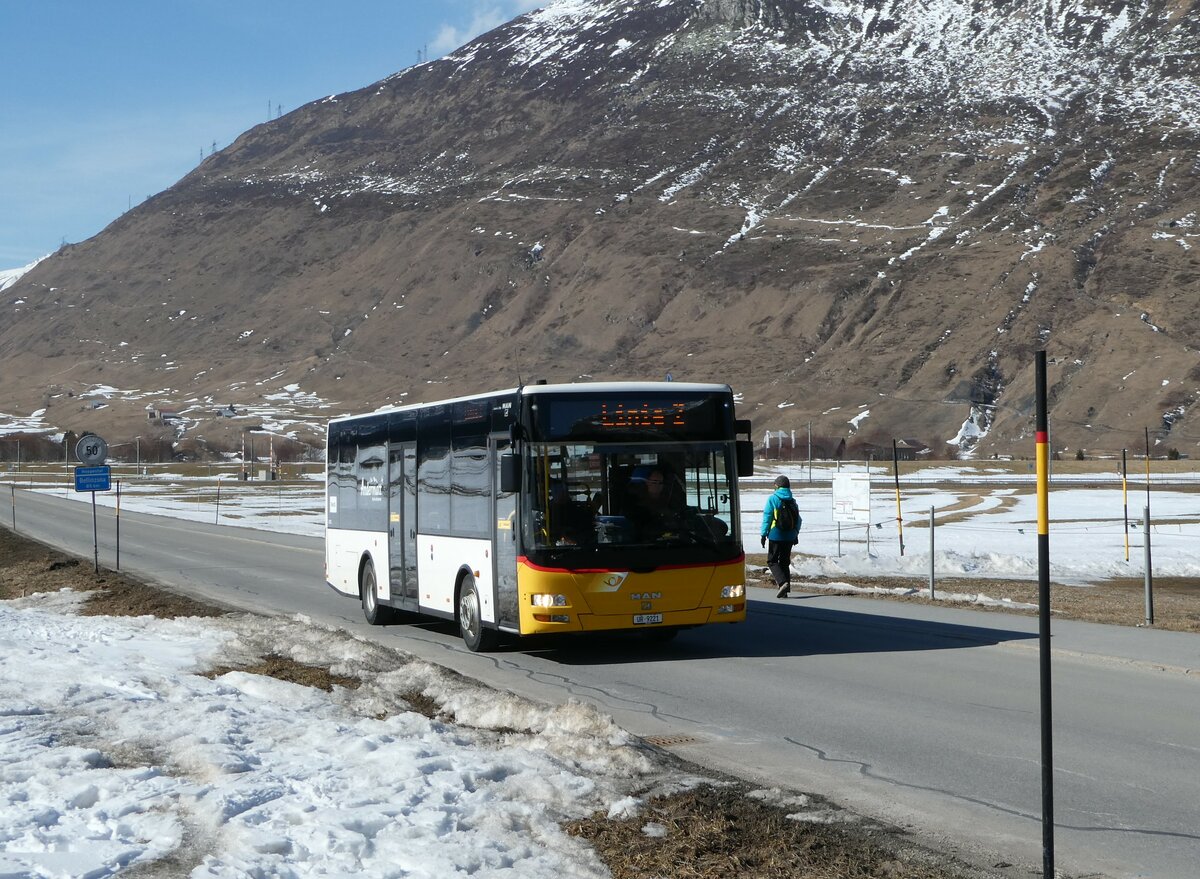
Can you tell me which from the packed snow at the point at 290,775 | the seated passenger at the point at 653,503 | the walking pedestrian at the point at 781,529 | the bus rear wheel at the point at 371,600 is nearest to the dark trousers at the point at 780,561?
the walking pedestrian at the point at 781,529

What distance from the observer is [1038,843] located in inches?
280

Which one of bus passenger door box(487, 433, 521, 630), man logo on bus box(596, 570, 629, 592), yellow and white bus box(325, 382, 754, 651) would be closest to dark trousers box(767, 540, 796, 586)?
yellow and white bus box(325, 382, 754, 651)

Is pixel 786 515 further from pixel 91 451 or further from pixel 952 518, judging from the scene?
pixel 952 518

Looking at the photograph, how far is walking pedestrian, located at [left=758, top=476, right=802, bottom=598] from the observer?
2022cm

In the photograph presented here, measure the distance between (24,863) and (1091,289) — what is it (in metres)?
147

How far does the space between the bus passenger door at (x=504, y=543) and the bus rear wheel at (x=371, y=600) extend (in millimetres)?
4435

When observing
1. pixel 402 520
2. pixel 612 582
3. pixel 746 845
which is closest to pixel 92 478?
pixel 402 520

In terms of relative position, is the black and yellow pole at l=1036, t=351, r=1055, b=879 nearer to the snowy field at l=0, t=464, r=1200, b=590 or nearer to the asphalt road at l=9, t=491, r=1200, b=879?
the asphalt road at l=9, t=491, r=1200, b=879

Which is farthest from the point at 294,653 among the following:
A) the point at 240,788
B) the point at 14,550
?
the point at 14,550

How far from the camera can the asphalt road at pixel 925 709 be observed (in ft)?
25.0

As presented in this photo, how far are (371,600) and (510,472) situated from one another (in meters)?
5.87

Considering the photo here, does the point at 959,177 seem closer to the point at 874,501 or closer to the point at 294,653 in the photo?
the point at 874,501

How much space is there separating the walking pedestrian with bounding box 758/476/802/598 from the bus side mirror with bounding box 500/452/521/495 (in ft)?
21.6

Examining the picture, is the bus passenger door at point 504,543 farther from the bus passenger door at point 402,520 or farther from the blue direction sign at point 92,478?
the blue direction sign at point 92,478
